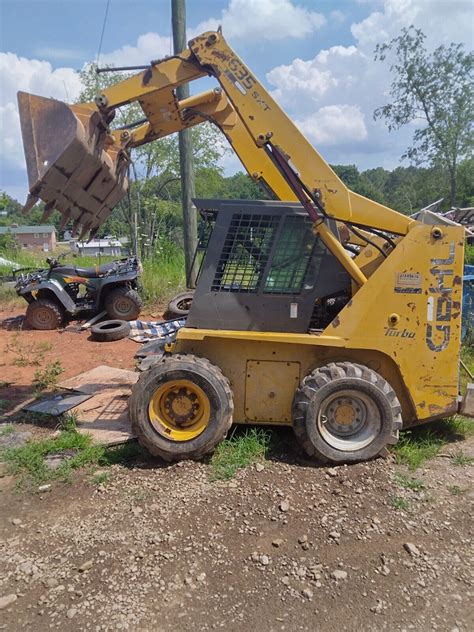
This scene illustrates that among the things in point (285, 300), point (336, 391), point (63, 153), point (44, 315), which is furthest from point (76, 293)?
point (336, 391)

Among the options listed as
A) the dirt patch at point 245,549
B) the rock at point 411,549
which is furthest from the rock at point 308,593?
the rock at point 411,549

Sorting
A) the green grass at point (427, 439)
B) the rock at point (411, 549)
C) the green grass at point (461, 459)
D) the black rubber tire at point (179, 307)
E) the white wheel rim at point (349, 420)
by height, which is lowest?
the rock at point (411, 549)

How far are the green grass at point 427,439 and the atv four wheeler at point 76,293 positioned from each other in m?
6.59

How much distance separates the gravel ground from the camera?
2455mm

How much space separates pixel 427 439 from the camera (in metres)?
4.20

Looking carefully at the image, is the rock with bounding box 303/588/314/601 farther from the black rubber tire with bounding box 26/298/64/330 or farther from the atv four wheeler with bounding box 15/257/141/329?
the black rubber tire with bounding box 26/298/64/330

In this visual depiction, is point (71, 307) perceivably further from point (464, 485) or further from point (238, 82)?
point (464, 485)

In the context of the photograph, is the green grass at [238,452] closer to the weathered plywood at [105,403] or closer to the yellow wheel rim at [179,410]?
the yellow wheel rim at [179,410]

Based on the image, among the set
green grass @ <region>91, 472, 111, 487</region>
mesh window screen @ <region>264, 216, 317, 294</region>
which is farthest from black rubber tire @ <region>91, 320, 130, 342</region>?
mesh window screen @ <region>264, 216, 317, 294</region>

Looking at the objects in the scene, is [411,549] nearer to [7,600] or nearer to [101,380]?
[7,600]

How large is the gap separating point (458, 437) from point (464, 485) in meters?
0.82

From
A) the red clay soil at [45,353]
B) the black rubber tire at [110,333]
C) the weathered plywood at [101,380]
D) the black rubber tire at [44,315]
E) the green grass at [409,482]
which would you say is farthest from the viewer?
the black rubber tire at [44,315]

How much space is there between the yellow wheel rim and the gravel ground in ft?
0.92

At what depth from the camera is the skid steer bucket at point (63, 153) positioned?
12.3ft
